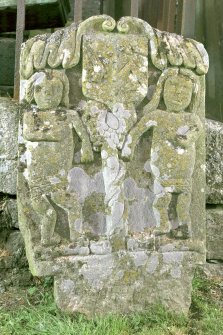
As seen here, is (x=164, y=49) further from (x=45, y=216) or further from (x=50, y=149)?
(x=45, y=216)

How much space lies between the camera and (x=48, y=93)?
9.85 ft

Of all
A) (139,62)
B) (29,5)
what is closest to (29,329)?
(139,62)

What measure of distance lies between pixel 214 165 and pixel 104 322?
1504 mm

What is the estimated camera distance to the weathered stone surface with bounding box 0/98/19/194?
3.58 meters

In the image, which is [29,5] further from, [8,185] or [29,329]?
[29,329]

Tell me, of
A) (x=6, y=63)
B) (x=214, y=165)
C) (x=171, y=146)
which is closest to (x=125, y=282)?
(x=171, y=146)

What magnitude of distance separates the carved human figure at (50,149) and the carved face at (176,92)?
0.54 m

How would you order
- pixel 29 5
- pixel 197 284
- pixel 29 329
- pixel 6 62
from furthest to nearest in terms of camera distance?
1. pixel 6 62
2. pixel 29 5
3. pixel 197 284
4. pixel 29 329

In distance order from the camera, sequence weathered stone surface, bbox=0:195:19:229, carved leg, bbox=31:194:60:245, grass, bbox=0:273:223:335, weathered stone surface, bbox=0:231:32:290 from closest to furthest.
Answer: grass, bbox=0:273:223:335
carved leg, bbox=31:194:60:245
weathered stone surface, bbox=0:231:32:290
weathered stone surface, bbox=0:195:19:229

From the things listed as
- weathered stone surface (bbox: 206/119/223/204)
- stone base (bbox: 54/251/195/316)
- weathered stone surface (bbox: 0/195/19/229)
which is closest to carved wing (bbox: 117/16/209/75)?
weathered stone surface (bbox: 206/119/223/204)

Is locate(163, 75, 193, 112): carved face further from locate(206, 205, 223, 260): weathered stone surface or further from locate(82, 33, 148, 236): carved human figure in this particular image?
locate(206, 205, 223, 260): weathered stone surface

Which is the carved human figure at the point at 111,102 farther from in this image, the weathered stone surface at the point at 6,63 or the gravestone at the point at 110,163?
the weathered stone surface at the point at 6,63

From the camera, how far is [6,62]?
594 centimetres

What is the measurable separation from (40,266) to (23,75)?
1.10m
